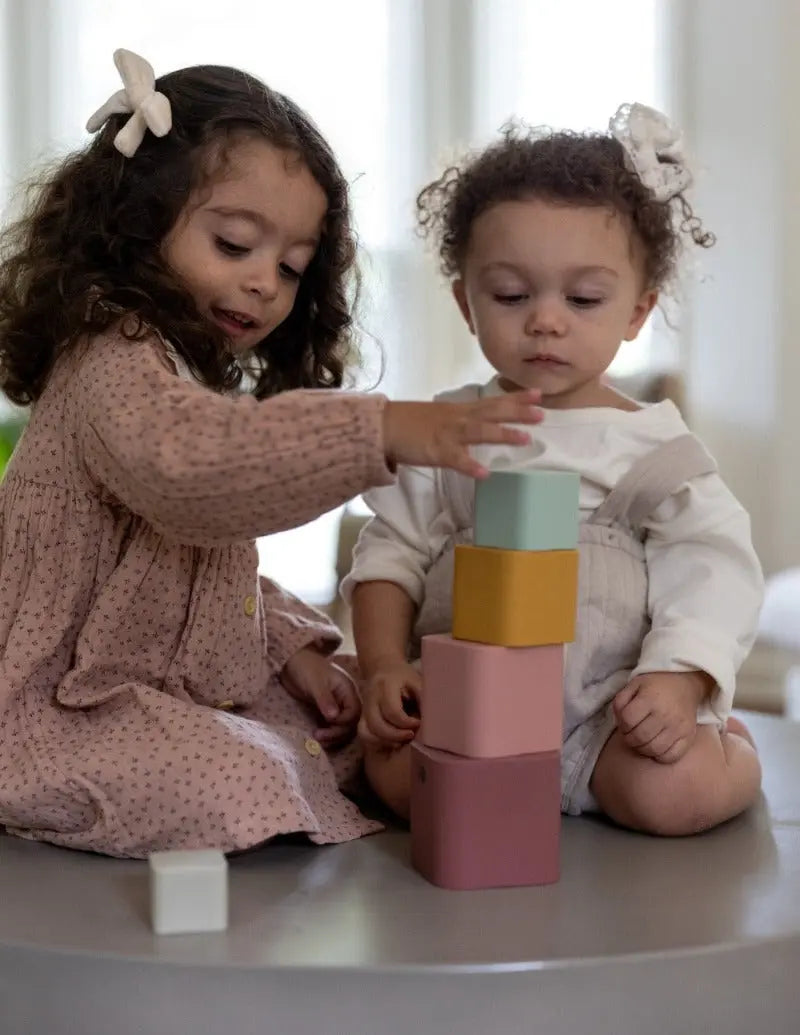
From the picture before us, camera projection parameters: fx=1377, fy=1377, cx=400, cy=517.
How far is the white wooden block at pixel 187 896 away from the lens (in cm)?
82

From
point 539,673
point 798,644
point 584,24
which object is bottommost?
point 798,644

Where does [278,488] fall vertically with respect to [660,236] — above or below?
below

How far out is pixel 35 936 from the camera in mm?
824

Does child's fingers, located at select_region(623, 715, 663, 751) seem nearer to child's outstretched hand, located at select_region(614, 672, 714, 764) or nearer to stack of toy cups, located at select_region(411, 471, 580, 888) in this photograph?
child's outstretched hand, located at select_region(614, 672, 714, 764)

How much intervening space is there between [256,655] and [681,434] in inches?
16.5

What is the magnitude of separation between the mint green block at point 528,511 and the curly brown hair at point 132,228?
12.1 inches

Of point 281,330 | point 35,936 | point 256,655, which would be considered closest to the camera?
point 35,936

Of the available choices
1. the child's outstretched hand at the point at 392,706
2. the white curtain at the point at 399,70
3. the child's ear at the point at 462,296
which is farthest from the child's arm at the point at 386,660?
the white curtain at the point at 399,70

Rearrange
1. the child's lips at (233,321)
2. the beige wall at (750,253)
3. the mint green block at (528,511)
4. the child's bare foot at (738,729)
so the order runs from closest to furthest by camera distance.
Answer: the mint green block at (528,511), the child's lips at (233,321), the child's bare foot at (738,729), the beige wall at (750,253)

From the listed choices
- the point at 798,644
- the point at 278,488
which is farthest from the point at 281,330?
the point at 798,644

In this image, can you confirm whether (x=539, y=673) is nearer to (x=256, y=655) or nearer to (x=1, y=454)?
(x=256, y=655)

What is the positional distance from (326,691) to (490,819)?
0.36m

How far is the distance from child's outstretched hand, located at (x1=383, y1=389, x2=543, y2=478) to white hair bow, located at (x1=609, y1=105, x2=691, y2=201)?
1.52ft

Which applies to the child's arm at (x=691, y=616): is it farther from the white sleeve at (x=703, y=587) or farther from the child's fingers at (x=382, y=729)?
the child's fingers at (x=382, y=729)
